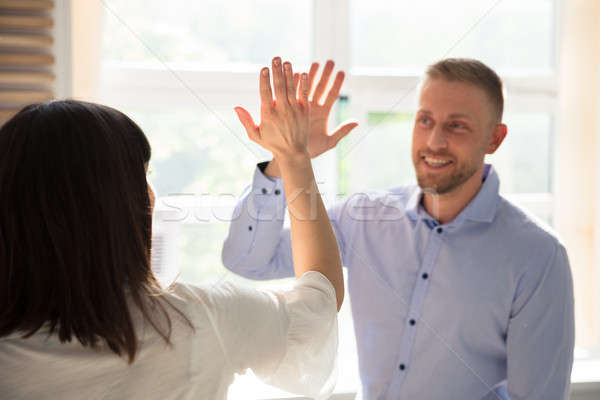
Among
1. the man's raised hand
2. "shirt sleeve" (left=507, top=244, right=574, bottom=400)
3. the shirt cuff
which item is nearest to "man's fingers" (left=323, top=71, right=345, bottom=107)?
the man's raised hand

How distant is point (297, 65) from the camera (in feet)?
6.95

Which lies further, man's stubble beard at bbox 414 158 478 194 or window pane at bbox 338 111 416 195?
window pane at bbox 338 111 416 195

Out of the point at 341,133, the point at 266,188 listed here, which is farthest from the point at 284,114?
the point at 266,188

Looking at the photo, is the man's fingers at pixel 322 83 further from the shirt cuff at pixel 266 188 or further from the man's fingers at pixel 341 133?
the shirt cuff at pixel 266 188

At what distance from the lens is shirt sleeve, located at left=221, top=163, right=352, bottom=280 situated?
1439 millimetres

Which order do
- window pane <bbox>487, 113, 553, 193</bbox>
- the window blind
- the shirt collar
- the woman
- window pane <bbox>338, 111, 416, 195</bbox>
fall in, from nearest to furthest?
the woman < the shirt collar < the window blind < window pane <bbox>338, 111, 416, 195</bbox> < window pane <bbox>487, 113, 553, 193</bbox>

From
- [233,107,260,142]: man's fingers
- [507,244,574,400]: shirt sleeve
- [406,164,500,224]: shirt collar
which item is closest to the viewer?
[233,107,260,142]: man's fingers

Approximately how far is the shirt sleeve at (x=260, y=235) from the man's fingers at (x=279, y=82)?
1.78ft

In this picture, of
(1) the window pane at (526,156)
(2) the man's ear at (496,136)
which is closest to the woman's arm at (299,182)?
(2) the man's ear at (496,136)

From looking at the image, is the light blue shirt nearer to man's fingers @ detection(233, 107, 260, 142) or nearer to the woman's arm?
man's fingers @ detection(233, 107, 260, 142)

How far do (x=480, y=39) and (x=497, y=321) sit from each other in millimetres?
1221

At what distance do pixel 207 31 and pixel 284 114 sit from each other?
49.4 inches

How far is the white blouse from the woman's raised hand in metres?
0.21

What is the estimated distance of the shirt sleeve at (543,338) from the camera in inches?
54.6
